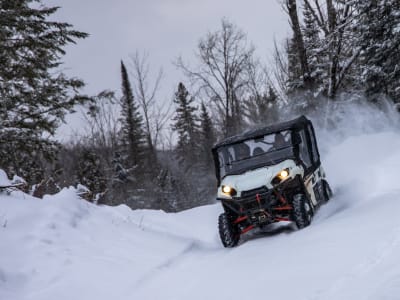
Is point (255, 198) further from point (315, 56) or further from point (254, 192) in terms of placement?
point (315, 56)

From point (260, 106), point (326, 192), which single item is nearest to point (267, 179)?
point (326, 192)

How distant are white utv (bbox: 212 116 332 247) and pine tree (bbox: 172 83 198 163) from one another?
45.5 metres

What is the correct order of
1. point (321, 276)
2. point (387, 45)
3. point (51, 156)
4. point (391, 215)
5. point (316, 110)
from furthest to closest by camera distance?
point (316, 110) < point (387, 45) < point (51, 156) < point (391, 215) < point (321, 276)

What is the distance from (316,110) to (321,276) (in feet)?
54.1

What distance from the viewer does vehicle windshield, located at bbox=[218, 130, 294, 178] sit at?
8.34m

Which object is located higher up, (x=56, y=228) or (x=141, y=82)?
(x=141, y=82)

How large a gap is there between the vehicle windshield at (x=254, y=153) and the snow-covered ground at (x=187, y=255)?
4.31 feet

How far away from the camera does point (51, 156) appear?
48.2 ft

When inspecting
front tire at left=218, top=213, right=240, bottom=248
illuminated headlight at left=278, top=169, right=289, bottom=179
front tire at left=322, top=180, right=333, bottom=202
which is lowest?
front tire at left=218, top=213, right=240, bottom=248

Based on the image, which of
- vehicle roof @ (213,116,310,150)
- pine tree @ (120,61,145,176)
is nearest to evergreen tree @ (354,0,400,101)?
vehicle roof @ (213,116,310,150)

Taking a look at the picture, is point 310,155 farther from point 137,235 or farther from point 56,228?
point 56,228

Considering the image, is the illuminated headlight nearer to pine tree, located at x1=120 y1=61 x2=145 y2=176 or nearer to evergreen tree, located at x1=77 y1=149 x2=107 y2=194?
evergreen tree, located at x1=77 y1=149 x2=107 y2=194

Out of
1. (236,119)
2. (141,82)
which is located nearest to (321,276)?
(236,119)

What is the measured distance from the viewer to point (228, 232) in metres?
7.68
